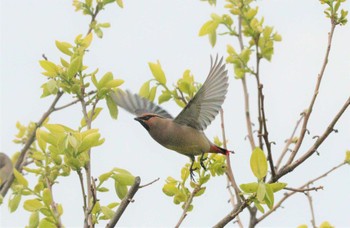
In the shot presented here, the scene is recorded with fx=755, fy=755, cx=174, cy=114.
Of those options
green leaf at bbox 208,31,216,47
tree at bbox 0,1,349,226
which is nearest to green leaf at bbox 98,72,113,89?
tree at bbox 0,1,349,226

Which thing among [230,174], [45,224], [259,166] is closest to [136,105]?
[230,174]

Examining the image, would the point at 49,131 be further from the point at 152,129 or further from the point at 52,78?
the point at 152,129

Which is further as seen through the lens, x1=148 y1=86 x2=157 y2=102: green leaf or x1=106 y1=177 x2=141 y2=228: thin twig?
x1=148 y1=86 x2=157 y2=102: green leaf

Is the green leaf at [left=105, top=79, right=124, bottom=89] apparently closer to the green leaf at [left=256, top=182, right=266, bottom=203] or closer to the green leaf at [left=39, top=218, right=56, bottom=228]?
the green leaf at [left=39, top=218, right=56, bottom=228]

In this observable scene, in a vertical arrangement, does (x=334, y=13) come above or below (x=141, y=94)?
above

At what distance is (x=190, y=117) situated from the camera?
14.7 feet

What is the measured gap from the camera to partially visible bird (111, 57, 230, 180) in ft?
13.6

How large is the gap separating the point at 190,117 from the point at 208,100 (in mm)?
275

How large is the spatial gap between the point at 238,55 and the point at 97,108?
1328 mm

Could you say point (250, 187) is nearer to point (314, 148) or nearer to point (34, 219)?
point (314, 148)

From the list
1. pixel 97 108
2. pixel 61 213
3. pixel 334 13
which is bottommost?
pixel 61 213

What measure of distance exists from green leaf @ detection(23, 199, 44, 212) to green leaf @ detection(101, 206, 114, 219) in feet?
0.93

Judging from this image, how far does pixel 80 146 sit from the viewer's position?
10.4 feet

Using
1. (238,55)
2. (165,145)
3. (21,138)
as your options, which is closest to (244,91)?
(238,55)
